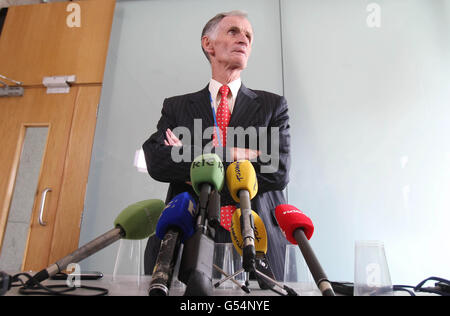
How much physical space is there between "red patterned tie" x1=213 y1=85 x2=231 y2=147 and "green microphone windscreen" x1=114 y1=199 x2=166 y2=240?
2.84ft

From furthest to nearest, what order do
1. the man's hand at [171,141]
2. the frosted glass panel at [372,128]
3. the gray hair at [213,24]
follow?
the gray hair at [213,24], the frosted glass panel at [372,128], the man's hand at [171,141]

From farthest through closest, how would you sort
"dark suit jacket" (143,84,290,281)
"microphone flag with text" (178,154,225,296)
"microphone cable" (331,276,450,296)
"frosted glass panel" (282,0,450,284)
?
"frosted glass panel" (282,0,450,284), "dark suit jacket" (143,84,290,281), "microphone cable" (331,276,450,296), "microphone flag with text" (178,154,225,296)

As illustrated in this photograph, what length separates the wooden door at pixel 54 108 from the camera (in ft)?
6.09

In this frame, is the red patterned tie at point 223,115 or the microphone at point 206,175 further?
the red patterned tie at point 223,115

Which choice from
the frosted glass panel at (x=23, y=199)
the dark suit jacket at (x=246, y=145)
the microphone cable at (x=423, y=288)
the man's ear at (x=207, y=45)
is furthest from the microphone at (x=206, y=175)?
the frosted glass panel at (x=23, y=199)

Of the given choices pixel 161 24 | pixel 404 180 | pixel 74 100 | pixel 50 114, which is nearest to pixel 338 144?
pixel 404 180

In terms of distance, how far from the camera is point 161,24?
2160mm

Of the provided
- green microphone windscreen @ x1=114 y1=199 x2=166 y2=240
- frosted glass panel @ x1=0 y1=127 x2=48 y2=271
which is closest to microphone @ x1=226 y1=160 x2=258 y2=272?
green microphone windscreen @ x1=114 y1=199 x2=166 y2=240

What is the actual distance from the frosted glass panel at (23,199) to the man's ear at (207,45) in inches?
51.2

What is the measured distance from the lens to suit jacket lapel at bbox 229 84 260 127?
1584 millimetres

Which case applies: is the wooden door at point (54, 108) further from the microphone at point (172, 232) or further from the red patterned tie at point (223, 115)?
the microphone at point (172, 232)

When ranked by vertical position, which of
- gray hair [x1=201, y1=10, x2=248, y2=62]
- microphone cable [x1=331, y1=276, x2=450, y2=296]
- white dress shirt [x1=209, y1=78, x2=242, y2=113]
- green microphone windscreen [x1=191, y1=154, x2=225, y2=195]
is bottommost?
microphone cable [x1=331, y1=276, x2=450, y2=296]

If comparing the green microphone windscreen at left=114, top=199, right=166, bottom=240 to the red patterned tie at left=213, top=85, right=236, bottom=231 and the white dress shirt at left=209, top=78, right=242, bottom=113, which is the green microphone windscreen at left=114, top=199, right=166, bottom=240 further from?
the white dress shirt at left=209, top=78, right=242, bottom=113
